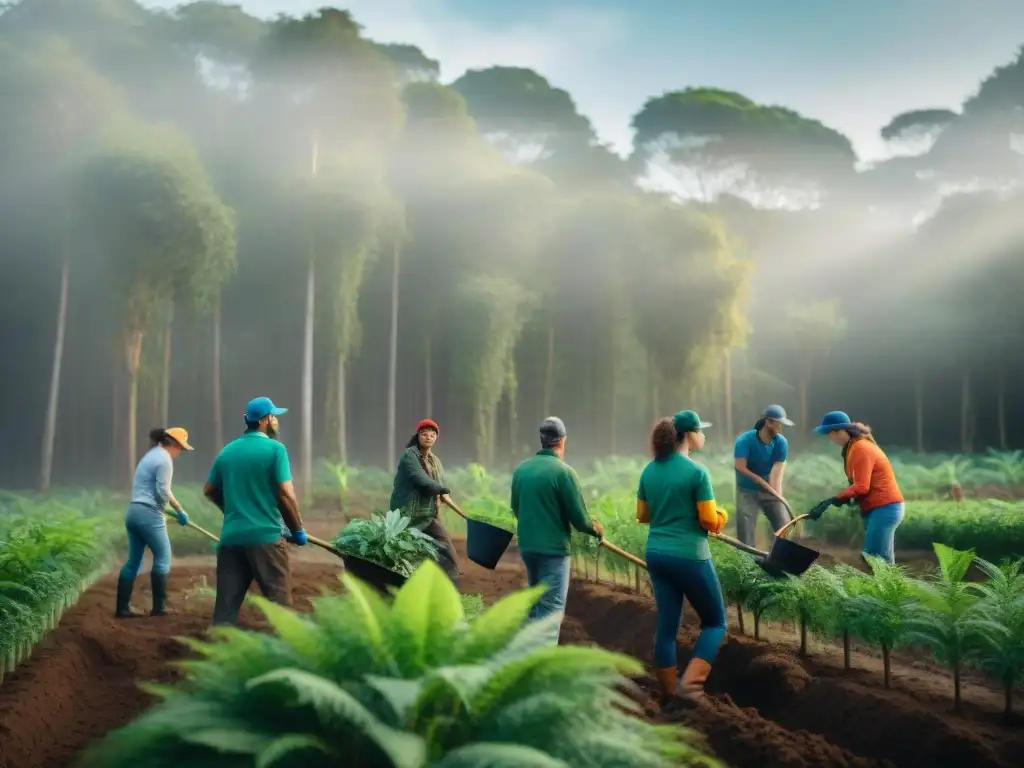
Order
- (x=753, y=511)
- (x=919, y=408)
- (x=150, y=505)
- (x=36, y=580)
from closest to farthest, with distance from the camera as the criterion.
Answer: (x=36, y=580) < (x=150, y=505) < (x=753, y=511) < (x=919, y=408)

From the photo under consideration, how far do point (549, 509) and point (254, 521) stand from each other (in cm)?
210

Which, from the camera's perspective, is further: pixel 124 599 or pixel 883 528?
pixel 124 599

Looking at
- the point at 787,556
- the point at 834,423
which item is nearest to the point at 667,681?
the point at 787,556

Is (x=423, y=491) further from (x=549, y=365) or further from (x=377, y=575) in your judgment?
(x=549, y=365)

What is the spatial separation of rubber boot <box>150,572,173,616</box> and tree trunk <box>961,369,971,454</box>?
30.3m

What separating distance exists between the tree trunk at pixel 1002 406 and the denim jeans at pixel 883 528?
26.0 m

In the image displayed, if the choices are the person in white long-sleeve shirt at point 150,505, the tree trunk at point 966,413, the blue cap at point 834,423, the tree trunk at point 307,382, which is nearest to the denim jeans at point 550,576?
the blue cap at point 834,423

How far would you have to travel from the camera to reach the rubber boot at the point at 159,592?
948 cm

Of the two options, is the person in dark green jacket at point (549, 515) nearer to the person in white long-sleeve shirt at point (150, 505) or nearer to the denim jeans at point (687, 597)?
the denim jeans at point (687, 597)

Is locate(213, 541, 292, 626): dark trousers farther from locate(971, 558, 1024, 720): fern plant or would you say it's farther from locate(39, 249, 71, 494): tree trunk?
locate(39, 249, 71, 494): tree trunk

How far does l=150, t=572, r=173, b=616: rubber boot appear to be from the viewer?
9477 mm

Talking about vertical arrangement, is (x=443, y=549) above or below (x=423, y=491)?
below

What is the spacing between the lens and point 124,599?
9.32 m

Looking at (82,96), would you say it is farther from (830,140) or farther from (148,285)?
(830,140)
